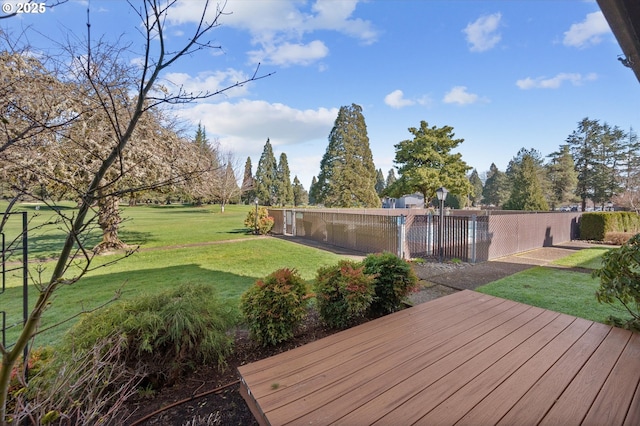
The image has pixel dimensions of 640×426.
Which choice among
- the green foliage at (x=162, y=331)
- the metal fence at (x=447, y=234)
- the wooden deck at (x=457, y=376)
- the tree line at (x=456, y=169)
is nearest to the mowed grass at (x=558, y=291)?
the metal fence at (x=447, y=234)

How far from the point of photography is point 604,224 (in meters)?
10.9

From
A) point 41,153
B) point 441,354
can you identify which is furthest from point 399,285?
point 41,153

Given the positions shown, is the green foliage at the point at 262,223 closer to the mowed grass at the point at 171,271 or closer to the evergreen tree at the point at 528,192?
the mowed grass at the point at 171,271

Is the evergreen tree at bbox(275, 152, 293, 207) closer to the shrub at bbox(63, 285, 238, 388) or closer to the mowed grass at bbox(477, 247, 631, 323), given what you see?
the mowed grass at bbox(477, 247, 631, 323)

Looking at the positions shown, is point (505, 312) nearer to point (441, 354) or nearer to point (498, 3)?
point (441, 354)

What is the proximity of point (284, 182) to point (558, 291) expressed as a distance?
110 ft

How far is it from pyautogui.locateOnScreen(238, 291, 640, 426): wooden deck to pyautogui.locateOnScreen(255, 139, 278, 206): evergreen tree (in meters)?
34.3

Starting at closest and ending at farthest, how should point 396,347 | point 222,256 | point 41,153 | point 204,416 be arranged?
1. point 204,416
2. point 396,347
3. point 41,153
4. point 222,256

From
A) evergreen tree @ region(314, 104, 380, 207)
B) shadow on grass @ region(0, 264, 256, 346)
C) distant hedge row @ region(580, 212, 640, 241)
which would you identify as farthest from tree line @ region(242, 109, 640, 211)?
shadow on grass @ region(0, 264, 256, 346)

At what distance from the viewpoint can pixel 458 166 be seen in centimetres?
1883

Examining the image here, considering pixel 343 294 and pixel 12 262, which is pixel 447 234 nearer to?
pixel 343 294

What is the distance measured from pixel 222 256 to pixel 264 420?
23.9 feet

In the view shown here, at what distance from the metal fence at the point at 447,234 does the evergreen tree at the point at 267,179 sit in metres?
26.5

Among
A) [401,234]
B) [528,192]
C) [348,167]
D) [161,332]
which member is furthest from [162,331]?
[528,192]
